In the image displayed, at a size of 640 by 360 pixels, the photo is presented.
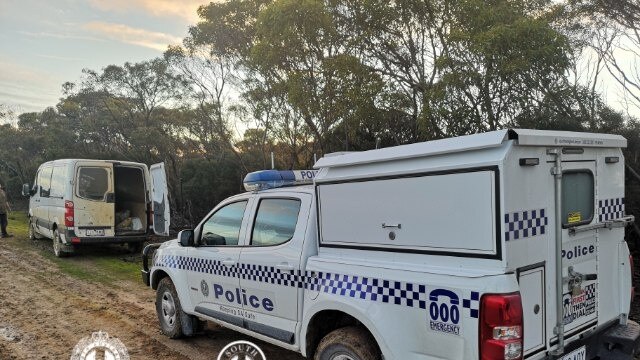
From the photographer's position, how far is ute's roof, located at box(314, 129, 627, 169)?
2.62 m

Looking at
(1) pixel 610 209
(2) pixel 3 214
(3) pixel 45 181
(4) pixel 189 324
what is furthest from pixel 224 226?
(2) pixel 3 214

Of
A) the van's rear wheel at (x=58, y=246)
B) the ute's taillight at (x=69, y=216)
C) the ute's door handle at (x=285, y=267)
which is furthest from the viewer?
the van's rear wheel at (x=58, y=246)

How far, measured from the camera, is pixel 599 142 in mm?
3311

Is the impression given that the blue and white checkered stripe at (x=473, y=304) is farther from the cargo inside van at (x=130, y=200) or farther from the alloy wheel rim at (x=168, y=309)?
the cargo inside van at (x=130, y=200)

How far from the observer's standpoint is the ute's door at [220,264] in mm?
4363

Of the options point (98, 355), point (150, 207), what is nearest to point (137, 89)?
point (150, 207)

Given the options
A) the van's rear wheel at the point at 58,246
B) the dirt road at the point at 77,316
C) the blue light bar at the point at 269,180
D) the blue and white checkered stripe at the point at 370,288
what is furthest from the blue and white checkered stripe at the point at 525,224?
the van's rear wheel at the point at 58,246

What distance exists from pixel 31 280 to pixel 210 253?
218 inches

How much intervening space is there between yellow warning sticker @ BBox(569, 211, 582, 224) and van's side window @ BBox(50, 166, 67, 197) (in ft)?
34.0

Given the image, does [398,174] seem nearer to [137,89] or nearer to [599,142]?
[599,142]

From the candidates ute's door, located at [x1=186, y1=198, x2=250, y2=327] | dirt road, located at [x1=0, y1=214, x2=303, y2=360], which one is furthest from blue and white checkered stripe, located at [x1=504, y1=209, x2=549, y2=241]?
dirt road, located at [x1=0, y1=214, x2=303, y2=360]

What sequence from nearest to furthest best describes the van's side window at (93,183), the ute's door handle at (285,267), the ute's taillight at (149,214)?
the ute's door handle at (285,267) → the van's side window at (93,183) → the ute's taillight at (149,214)

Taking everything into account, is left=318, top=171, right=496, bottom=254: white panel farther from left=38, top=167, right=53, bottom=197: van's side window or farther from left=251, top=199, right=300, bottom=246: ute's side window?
left=38, top=167, right=53, bottom=197: van's side window

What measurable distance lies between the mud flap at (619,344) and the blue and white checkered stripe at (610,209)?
813 mm
